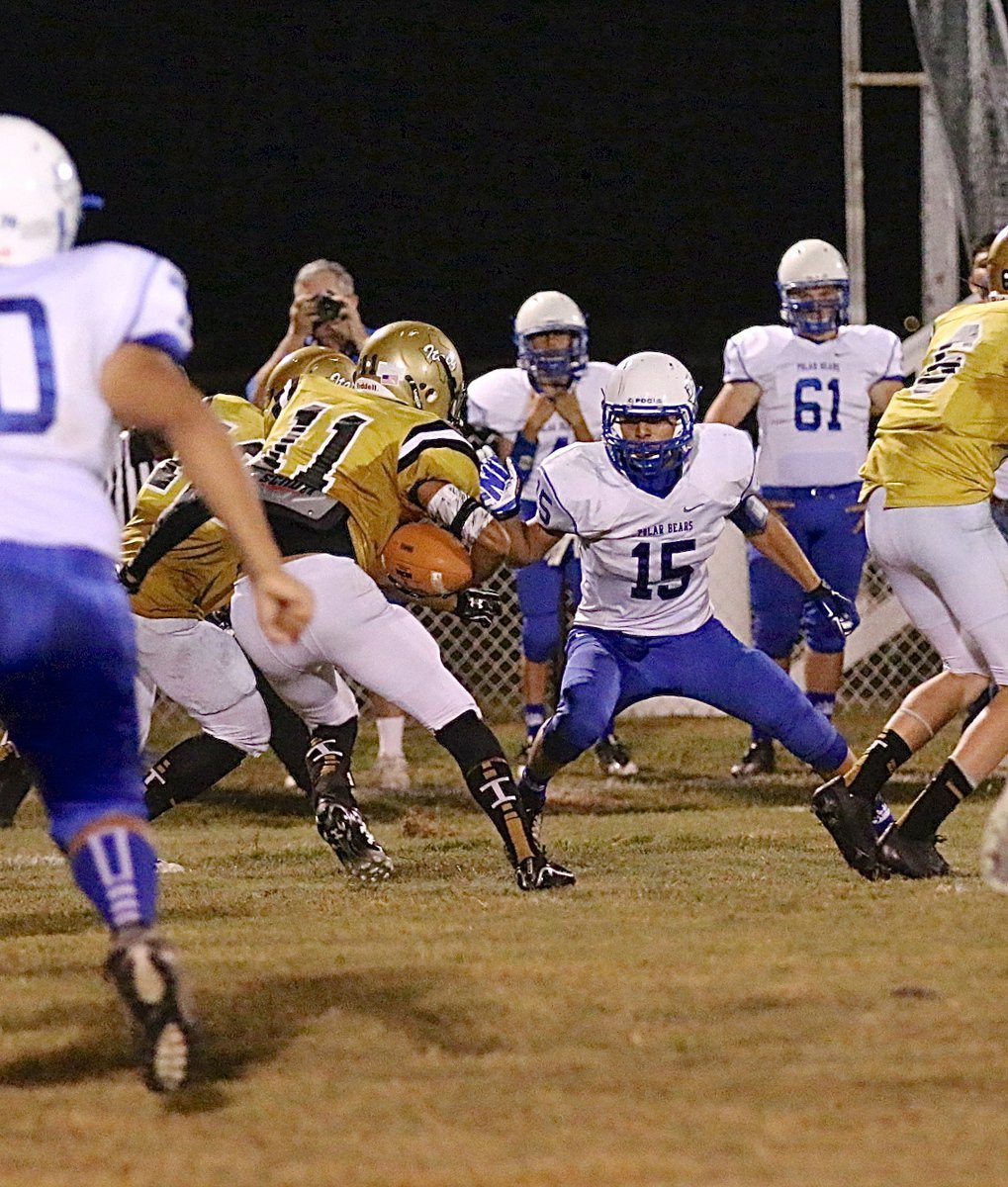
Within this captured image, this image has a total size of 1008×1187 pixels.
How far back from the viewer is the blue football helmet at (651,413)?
600 cm

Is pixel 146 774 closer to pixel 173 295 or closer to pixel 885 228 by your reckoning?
pixel 173 295

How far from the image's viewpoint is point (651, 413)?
6.00 meters

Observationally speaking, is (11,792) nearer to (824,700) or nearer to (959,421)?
(824,700)

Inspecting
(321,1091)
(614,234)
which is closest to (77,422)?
(321,1091)

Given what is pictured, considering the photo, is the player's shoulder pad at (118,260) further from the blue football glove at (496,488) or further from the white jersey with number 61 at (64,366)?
the blue football glove at (496,488)

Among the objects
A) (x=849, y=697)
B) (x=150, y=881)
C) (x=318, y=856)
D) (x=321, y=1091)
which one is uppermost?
(x=150, y=881)

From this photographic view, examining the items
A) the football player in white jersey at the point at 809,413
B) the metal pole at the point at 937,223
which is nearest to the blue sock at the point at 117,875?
the football player in white jersey at the point at 809,413

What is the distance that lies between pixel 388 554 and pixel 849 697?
18.3 ft

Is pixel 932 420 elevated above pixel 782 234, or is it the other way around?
pixel 932 420

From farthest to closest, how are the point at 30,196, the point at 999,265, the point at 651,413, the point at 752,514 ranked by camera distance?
the point at 752,514 < the point at 651,413 < the point at 999,265 < the point at 30,196

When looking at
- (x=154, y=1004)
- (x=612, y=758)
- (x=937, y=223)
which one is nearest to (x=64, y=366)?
(x=154, y=1004)

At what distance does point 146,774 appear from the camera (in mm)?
6469

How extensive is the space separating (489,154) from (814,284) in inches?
375

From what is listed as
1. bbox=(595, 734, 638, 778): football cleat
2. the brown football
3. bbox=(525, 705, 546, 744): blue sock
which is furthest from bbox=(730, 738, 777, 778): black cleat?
the brown football
